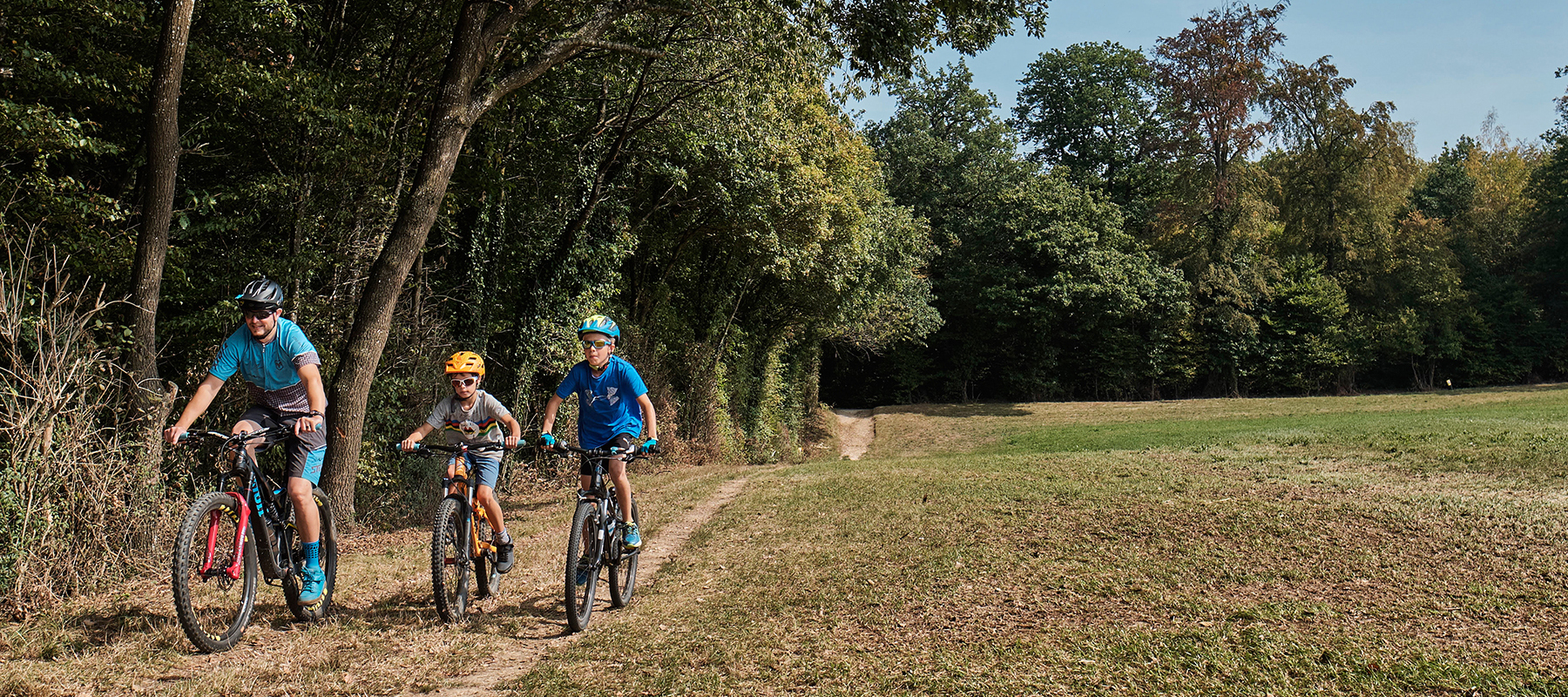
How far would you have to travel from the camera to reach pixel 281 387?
5.15m

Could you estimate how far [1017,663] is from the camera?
468 cm

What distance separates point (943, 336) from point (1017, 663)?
37828 millimetres

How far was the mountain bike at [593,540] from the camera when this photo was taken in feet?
17.6

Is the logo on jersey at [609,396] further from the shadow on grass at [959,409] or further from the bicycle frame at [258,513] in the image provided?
the shadow on grass at [959,409]

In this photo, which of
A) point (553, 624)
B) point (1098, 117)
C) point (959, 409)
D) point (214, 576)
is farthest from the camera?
point (1098, 117)

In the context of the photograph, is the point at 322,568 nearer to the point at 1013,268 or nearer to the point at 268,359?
the point at 268,359

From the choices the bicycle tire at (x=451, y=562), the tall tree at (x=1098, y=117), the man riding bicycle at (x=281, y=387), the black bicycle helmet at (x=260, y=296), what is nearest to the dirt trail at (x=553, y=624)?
the bicycle tire at (x=451, y=562)

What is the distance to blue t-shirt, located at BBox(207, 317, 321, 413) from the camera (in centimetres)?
503

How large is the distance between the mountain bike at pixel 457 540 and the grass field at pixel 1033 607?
0.68 feet

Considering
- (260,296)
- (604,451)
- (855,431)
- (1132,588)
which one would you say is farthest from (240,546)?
(855,431)

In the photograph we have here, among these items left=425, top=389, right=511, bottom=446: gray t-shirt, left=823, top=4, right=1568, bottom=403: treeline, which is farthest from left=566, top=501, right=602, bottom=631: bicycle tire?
left=823, top=4, right=1568, bottom=403: treeline

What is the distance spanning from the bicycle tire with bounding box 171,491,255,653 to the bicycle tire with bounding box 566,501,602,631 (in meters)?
1.77

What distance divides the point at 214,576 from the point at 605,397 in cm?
238

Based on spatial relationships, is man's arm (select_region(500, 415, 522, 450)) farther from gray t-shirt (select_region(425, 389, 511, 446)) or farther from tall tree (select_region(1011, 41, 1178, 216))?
tall tree (select_region(1011, 41, 1178, 216))
